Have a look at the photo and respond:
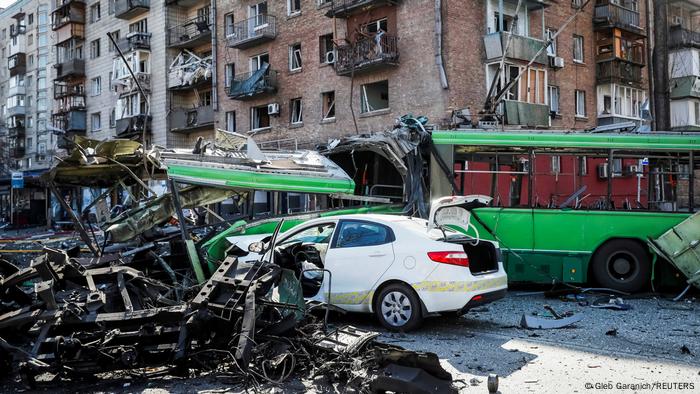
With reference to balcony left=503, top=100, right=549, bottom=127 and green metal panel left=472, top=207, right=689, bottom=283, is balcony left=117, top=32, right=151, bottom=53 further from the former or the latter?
green metal panel left=472, top=207, right=689, bottom=283

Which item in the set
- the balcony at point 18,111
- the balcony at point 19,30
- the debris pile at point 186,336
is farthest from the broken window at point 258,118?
the balcony at point 19,30

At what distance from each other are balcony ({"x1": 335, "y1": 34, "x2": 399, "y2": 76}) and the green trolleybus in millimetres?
13847

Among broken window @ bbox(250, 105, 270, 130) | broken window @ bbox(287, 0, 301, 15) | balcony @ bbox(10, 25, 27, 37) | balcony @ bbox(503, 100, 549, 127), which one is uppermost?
balcony @ bbox(10, 25, 27, 37)

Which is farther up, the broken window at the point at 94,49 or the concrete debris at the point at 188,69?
the broken window at the point at 94,49

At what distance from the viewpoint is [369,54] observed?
85.7 ft

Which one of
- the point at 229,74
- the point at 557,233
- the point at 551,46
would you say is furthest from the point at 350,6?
the point at 557,233

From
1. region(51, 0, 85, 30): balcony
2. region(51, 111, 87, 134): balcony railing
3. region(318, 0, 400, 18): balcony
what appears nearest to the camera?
region(318, 0, 400, 18): balcony

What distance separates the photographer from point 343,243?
8.73 m

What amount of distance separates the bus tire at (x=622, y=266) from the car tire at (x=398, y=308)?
17.2 ft

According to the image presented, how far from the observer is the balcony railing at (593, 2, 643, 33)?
3079 cm

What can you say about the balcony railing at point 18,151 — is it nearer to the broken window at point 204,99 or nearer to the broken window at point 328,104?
the broken window at point 204,99

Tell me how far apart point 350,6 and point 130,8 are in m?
19.8

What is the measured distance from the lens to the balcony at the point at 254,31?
31.6 meters

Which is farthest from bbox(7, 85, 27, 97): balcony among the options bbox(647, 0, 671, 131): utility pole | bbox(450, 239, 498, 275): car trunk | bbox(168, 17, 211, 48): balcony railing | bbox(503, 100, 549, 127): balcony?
bbox(450, 239, 498, 275): car trunk
